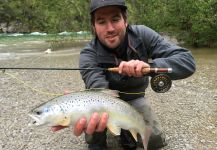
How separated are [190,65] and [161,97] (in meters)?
3.95

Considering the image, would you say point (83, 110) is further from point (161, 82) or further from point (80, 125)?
point (161, 82)

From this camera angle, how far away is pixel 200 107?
22.2 ft

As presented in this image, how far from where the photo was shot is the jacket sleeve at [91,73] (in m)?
3.84

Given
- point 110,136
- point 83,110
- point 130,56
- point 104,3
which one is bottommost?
point 110,136

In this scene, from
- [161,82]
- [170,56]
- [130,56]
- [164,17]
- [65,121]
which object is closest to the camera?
[65,121]

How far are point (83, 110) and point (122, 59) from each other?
113cm

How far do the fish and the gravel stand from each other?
4.37ft

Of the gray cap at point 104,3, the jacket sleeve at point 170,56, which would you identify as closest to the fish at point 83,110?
the jacket sleeve at point 170,56

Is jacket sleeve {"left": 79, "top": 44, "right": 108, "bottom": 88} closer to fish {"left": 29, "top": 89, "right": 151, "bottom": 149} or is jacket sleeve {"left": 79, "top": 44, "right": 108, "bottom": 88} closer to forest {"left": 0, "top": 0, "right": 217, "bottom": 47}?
fish {"left": 29, "top": 89, "right": 151, "bottom": 149}

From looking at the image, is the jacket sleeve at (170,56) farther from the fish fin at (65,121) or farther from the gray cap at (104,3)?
the fish fin at (65,121)

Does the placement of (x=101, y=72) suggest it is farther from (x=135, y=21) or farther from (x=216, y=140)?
(x=135, y=21)

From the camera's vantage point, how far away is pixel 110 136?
195 inches

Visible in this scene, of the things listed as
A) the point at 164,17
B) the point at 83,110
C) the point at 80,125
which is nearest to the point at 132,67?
the point at 83,110

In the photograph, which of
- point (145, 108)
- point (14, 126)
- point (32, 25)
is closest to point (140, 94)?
point (145, 108)
